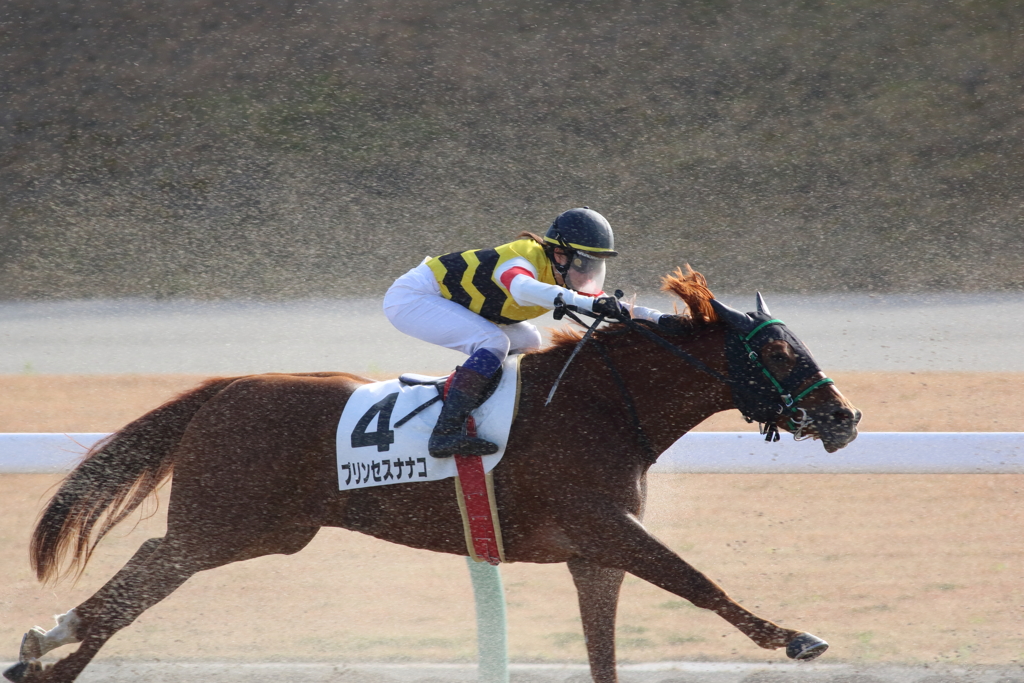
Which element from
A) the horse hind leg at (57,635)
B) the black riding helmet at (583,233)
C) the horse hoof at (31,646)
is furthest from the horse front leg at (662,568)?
the horse hoof at (31,646)

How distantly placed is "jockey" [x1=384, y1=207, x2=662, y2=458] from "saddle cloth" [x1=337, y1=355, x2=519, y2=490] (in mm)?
68

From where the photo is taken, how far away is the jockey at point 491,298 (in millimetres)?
3701

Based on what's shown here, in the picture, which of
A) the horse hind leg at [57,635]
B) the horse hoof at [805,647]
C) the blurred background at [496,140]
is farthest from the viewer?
the blurred background at [496,140]

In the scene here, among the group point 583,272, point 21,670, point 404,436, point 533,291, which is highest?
point 583,272

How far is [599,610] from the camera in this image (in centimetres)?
379

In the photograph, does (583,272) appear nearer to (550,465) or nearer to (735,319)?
(735,319)

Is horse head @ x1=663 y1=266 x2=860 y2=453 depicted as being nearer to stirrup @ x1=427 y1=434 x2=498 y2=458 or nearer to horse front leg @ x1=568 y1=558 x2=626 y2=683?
horse front leg @ x1=568 y1=558 x2=626 y2=683

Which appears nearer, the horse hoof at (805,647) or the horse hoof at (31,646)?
the horse hoof at (805,647)

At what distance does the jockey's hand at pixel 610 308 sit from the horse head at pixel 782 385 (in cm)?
38

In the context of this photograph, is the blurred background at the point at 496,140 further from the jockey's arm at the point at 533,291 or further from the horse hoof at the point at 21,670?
the horse hoof at the point at 21,670

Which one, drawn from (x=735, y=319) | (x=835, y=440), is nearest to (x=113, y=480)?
(x=735, y=319)

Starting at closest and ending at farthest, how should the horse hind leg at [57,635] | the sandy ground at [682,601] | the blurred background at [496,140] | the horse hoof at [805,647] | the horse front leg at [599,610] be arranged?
1. the horse hoof at [805,647]
2. the horse front leg at [599,610]
3. the horse hind leg at [57,635]
4. the sandy ground at [682,601]
5. the blurred background at [496,140]

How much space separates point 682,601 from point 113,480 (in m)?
2.55

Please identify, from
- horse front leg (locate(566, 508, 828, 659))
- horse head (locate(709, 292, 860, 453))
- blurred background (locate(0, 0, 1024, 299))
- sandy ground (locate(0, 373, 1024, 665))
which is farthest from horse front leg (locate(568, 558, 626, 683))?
blurred background (locate(0, 0, 1024, 299))
